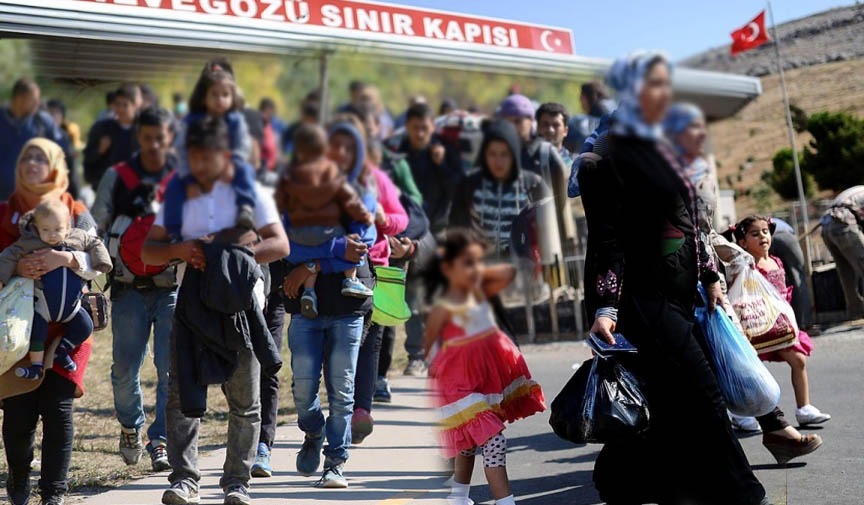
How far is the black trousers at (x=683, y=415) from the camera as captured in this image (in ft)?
12.5

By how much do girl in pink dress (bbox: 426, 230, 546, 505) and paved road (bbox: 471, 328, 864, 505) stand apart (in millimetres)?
842

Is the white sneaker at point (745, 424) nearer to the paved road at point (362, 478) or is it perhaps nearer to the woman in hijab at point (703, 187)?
the woman in hijab at point (703, 187)

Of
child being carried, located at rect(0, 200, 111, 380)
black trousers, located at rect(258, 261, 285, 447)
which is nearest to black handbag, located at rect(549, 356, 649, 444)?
black trousers, located at rect(258, 261, 285, 447)

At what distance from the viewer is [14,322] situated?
449 cm

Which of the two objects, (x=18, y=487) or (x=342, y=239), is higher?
(x=342, y=239)

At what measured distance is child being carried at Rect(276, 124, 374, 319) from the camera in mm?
2717

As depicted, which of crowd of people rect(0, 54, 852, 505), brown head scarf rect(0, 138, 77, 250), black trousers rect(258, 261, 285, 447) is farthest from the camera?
black trousers rect(258, 261, 285, 447)

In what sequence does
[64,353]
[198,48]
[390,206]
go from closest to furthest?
[198,48] → [390,206] → [64,353]

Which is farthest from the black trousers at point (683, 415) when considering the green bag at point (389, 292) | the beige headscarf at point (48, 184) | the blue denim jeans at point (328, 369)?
the beige headscarf at point (48, 184)

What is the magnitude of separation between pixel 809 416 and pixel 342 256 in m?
3.56

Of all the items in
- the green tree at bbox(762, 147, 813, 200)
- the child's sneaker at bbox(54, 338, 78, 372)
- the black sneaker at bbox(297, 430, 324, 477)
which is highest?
the green tree at bbox(762, 147, 813, 200)

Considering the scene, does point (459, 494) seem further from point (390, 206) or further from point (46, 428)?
point (390, 206)

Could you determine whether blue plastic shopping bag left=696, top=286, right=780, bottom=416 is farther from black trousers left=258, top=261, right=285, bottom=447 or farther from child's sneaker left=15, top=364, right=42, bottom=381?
child's sneaker left=15, top=364, right=42, bottom=381

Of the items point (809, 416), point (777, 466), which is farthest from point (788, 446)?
point (809, 416)
